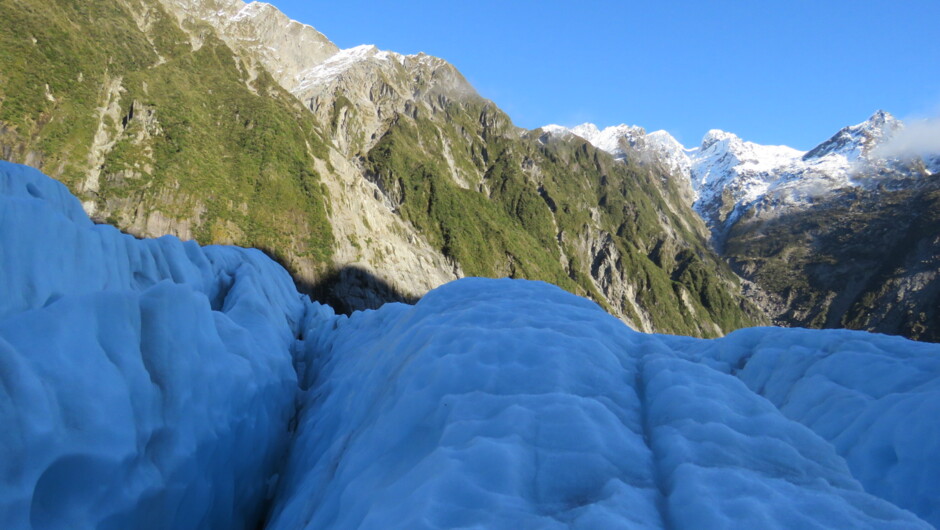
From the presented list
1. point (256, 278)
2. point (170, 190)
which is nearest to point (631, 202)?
point (170, 190)

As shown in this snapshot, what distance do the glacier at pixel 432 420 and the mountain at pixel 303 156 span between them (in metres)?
47.2

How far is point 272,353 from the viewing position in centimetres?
1062

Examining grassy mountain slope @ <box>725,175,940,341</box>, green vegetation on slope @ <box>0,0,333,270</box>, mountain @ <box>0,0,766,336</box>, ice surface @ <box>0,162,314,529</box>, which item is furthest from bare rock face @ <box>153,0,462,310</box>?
grassy mountain slope @ <box>725,175,940,341</box>

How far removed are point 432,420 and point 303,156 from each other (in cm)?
6918

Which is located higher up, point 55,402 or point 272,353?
point 272,353

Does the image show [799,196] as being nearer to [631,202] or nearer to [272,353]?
[631,202]

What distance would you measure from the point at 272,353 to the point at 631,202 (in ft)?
569

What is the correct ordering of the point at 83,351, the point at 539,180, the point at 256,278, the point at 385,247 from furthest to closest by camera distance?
the point at 539,180 < the point at 385,247 < the point at 256,278 < the point at 83,351

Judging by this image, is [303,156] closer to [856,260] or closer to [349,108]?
[349,108]

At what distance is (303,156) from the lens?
67688mm

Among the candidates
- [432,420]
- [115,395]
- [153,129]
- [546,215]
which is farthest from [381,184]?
[432,420]

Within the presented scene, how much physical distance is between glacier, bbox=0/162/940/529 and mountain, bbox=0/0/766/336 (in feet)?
155

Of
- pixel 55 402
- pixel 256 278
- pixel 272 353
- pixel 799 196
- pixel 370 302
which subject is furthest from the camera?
pixel 799 196

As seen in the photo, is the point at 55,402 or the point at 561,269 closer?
the point at 55,402
